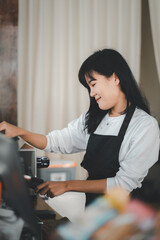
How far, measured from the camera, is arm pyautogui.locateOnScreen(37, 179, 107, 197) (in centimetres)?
126

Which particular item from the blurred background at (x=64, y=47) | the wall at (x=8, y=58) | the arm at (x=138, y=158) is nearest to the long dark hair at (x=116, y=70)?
the arm at (x=138, y=158)

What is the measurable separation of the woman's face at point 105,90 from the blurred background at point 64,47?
1.78 metres

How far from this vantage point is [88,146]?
72.9 inches

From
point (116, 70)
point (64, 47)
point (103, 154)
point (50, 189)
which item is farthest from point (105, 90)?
point (64, 47)

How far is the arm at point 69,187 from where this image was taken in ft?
4.13

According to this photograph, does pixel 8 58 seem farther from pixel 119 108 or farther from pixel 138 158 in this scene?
pixel 138 158

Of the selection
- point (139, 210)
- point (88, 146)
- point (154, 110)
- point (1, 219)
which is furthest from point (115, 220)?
point (154, 110)

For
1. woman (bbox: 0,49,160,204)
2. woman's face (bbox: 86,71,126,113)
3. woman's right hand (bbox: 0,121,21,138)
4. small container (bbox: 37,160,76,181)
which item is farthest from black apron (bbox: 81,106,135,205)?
small container (bbox: 37,160,76,181)

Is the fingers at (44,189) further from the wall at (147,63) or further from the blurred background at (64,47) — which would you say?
the wall at (147,63)

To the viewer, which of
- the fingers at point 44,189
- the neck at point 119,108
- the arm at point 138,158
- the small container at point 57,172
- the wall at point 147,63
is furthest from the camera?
the wall at point 147,63

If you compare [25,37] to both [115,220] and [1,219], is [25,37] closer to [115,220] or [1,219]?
[1,219]

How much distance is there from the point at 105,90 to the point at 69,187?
1.87 feet

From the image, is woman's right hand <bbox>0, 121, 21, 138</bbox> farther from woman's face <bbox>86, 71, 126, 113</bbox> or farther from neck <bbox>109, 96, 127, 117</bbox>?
neck <bbox>109, 96, 127, 117</bbox>

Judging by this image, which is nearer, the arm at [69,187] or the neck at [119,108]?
the arm at [69,187]
